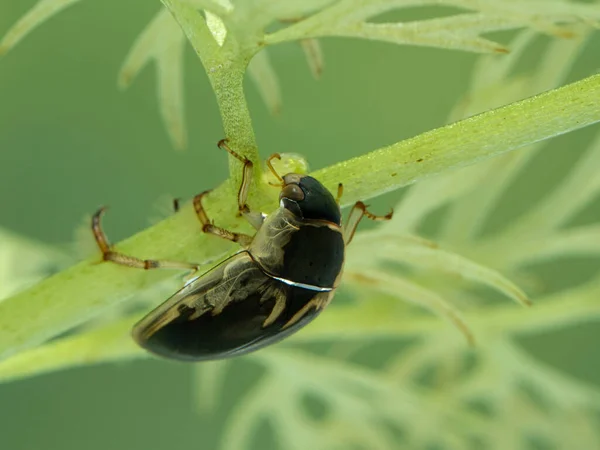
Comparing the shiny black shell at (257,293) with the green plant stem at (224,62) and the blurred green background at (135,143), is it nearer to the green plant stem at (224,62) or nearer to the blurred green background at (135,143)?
the green plant stem at (224,62)

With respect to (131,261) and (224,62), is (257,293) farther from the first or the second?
(224,62)

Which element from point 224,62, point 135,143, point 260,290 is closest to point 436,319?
point 260,290

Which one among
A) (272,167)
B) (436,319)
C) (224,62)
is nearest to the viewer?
(224,62)

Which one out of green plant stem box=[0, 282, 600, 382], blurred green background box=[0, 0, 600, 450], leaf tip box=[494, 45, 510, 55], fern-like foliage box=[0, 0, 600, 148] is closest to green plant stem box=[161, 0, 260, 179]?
fern-like foliage box=[0, 0, 600, 148]

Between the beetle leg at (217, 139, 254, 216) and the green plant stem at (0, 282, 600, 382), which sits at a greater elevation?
the beetle leg at (217, 139, 254, 216)

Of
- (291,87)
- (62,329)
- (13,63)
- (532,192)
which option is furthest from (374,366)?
(62,329)

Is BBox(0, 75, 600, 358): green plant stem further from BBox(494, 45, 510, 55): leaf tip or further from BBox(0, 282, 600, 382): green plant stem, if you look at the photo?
BBox(0, 282, 600, 382): green plant stem

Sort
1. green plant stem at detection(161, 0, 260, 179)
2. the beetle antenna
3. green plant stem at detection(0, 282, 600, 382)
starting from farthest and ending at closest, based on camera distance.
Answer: green plant stem at detection(0, 282, 600, 382), the beetle antenna, green plant stem at detection(161, 0, 260, 179)

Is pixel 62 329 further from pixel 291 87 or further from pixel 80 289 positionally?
pixel 291 87
